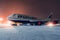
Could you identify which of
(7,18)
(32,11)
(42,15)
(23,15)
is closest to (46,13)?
(42,15)

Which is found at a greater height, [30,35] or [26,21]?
[30,35]

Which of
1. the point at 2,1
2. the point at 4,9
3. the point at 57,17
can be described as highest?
the point at 2,1

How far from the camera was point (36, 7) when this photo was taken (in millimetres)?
6566

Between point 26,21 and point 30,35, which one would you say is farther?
point 26,21

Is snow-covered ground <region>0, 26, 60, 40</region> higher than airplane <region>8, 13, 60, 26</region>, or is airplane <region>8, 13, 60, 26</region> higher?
snow-covered ground <region>0, 26, 60, 40</region>

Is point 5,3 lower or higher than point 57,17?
higher

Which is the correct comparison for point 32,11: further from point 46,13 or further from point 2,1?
point 2,1

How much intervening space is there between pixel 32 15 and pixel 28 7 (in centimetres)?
47

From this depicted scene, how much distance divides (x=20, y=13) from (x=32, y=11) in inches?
25.0

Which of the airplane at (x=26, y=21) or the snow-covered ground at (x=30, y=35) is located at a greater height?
the snow-covered ground at (x=30, y=35)

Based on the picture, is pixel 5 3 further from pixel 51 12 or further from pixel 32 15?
pixel 51 12

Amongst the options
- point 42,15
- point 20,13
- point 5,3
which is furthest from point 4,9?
point 42,15

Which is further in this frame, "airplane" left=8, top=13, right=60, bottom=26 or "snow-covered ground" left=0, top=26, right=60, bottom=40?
"airplane" left=8, top=13, right=60, bottom=26

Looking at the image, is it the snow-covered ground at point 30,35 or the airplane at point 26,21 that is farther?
the airplane at point 26,21
